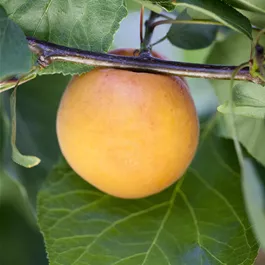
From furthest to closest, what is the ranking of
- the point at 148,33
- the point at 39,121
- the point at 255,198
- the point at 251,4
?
the point at 39,121 → the point at 148,33 → the point at 251,4 → the point at 255,198

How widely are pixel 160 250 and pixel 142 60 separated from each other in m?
0.21

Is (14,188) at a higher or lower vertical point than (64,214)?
lower

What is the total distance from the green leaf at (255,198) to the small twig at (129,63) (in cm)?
12

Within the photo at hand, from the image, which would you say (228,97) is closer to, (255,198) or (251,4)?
(251,4)

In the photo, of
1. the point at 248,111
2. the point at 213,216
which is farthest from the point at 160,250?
the point at 248,111

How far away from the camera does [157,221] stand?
2.24ft

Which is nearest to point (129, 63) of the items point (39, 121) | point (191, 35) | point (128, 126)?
point (128, 126)

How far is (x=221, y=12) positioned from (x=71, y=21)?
0.46 ft

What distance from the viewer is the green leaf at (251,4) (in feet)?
1.80

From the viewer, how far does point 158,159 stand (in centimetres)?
58

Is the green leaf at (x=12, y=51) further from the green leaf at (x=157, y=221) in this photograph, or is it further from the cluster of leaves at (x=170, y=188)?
the green leaf at (x=157, y=221)

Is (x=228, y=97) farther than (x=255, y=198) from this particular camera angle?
Yes

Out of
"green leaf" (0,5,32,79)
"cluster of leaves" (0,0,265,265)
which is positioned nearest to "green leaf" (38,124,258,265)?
"cluster of leaves" (0,0,265,265)

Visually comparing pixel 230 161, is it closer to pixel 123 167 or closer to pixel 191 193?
pixel 191 193
